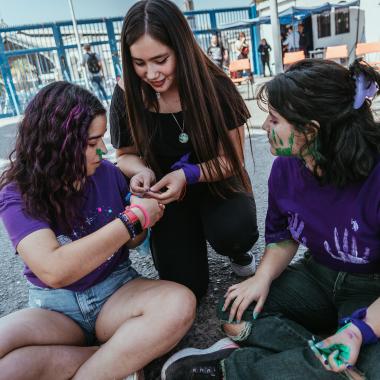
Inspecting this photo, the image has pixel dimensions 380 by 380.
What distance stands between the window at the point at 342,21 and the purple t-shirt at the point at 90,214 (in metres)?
15.9

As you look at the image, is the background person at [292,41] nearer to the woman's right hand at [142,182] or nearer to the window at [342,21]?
the window at [342,21]

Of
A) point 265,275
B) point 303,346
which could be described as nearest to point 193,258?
point 265,275

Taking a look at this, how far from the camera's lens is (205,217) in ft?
6.59

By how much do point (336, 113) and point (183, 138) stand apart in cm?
89

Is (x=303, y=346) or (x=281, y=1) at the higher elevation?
(x=281, y=1)

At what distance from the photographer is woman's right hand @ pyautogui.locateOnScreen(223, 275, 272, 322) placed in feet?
4.83

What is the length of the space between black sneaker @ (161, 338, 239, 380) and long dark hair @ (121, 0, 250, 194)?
2.65 feet

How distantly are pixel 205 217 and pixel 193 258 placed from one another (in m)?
0.21

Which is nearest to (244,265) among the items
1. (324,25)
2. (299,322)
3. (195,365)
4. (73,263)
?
(299,322)

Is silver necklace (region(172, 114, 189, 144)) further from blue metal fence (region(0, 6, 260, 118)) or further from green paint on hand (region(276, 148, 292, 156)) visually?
blue metal fence (region(0, 6, 260, 118))

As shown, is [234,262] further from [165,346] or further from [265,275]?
[165,346]

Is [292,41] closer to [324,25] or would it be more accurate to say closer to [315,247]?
[324,25]

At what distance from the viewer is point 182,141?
2.01 m

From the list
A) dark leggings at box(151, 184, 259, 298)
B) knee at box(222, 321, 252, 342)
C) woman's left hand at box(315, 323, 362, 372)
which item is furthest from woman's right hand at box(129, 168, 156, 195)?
woman's left hand at box(315, 323, 362, 372)
